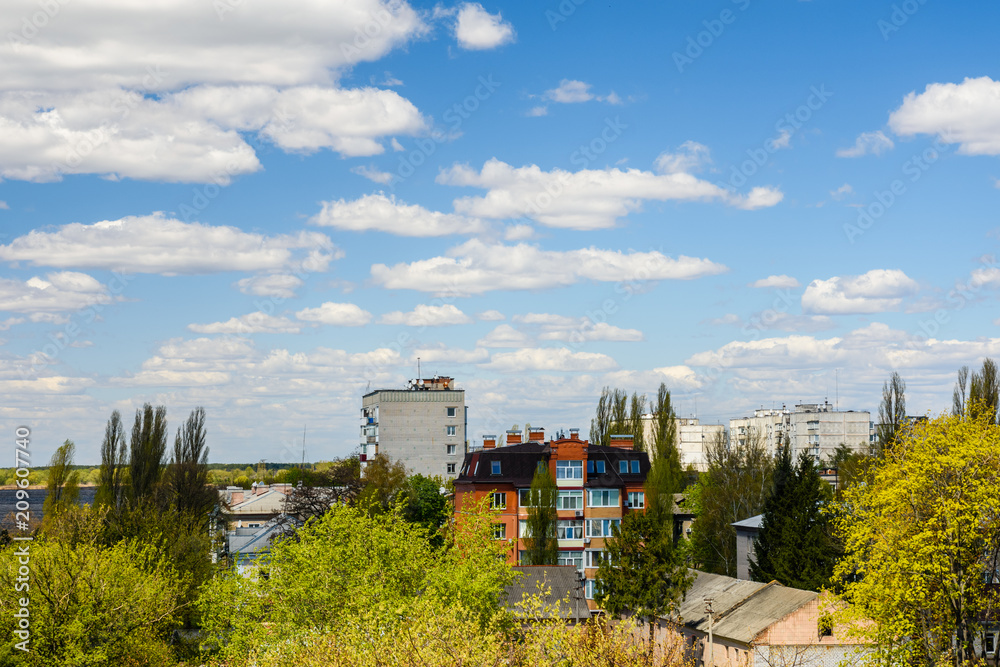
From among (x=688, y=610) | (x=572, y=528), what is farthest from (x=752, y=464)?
(x=688, y=610)

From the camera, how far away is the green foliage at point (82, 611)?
35.3 metres

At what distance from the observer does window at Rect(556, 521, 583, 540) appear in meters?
67.6

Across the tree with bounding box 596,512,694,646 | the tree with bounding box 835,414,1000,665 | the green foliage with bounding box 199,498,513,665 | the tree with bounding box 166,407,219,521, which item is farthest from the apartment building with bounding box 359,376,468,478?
the tree with bounding box 835,414,1000,665

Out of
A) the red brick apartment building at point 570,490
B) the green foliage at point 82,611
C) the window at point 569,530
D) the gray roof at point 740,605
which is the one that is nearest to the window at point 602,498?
the red brick apartment building at point 570,490

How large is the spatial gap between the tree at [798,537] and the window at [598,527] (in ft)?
38.0

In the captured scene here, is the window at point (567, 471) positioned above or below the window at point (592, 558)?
above

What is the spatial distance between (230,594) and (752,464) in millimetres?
61224

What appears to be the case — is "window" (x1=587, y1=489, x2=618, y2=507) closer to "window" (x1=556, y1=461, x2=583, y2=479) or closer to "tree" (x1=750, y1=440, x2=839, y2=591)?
"window" (x1=556, y1=461, x2=583, y2=479)

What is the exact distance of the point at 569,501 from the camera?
68.2 m

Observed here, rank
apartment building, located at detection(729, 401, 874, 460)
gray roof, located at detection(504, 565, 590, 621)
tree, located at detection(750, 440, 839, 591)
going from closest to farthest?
1. gray roof, located at detection(504, 565, 590, 621)
2. tree, located at detection(750, 440, 839, 591)
3. apartment building, located at detection(729, 401, 874, 460)

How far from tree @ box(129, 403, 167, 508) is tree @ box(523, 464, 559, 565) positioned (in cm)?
3503

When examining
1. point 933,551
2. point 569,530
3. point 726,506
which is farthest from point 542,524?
point 933,551

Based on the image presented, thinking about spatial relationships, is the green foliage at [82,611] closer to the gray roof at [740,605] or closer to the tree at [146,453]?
the gray roof at [740,605]

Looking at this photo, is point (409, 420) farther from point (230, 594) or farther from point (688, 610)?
point (230, 594)
